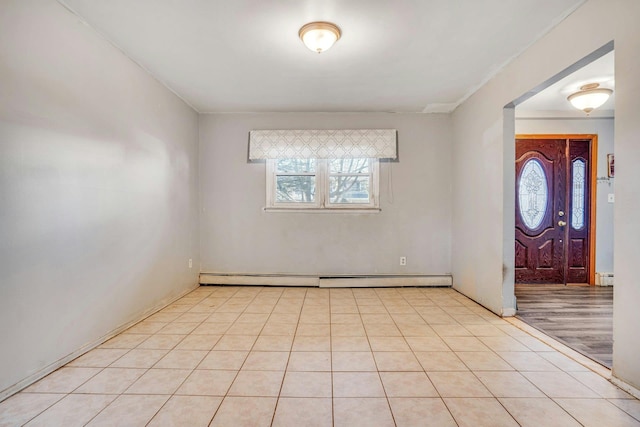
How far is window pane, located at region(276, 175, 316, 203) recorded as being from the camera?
438 cm

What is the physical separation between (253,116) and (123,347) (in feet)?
10.6

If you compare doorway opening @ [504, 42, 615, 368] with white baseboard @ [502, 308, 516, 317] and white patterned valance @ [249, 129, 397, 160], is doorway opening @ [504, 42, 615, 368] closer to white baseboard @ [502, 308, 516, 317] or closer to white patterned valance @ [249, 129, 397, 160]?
white baseboard @ [502, 308, 516, 317]

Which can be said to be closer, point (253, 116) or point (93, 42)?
point (93, 42)

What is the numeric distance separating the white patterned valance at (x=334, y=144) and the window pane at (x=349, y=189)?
347mm

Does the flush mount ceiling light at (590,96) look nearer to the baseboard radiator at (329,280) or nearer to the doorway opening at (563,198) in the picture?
the doorway opening at (563,198)

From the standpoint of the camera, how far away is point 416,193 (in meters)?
4.32

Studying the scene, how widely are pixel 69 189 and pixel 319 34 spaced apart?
2.18m

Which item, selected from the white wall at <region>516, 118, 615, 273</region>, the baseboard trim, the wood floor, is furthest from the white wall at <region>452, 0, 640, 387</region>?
the baseboard trim

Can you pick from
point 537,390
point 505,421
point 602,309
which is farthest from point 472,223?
point 505,421

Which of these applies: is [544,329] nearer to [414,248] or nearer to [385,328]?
[385,328]

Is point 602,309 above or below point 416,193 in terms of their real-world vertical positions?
below

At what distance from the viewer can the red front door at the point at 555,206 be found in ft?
14.4

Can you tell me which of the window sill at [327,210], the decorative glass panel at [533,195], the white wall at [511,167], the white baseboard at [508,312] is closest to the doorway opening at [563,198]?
the decorative glass panel at [533,195]

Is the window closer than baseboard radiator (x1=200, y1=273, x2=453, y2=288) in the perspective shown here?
No
